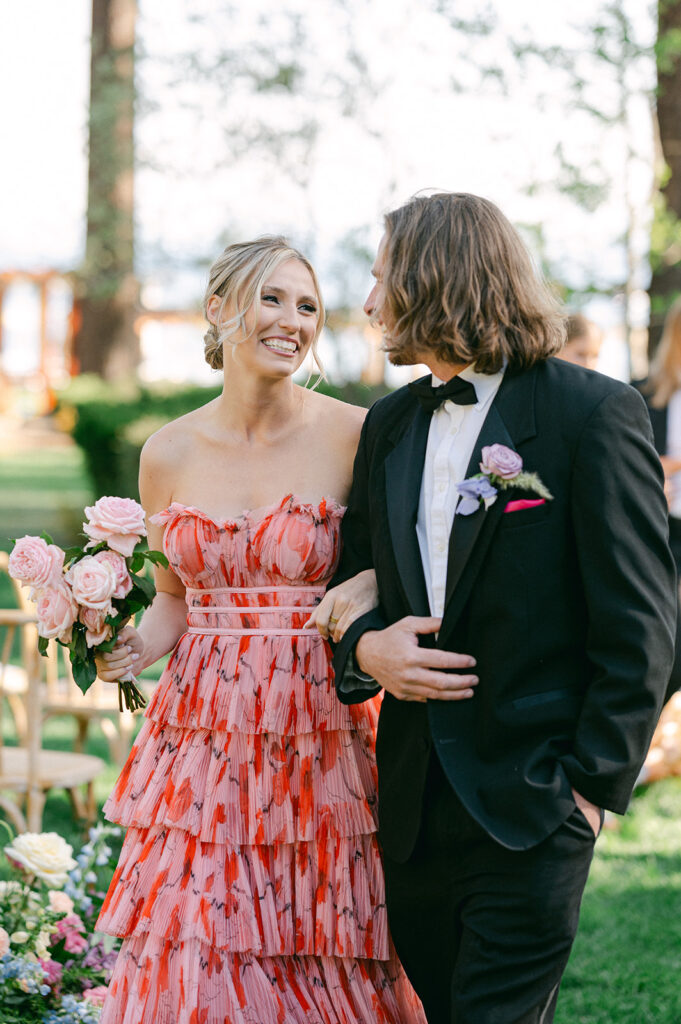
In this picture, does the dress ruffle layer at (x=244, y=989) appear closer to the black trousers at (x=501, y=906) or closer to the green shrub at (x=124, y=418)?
the black trousers at (x=501, y=906)

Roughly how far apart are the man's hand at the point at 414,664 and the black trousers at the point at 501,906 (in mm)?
182

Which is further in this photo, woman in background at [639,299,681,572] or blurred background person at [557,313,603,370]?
blurred background person at [557,313,603,370]

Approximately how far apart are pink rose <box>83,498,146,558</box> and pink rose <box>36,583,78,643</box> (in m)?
0.16

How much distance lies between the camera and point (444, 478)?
2.71 metres

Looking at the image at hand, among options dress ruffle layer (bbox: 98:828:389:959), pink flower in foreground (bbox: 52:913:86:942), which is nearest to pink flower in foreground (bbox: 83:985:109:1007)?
pink flower in foreground (bbox: 52:913:86:942)

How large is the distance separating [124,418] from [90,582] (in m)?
13.3

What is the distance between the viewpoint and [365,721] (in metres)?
3.37

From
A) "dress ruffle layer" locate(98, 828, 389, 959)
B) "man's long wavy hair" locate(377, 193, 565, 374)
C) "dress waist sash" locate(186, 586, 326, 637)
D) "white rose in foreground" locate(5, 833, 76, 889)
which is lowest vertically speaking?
"white rose in foreground" locate(5, 833, 76, 889)

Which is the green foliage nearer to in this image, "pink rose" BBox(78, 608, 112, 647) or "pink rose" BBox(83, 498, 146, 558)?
"pink rose" BBox(83, 498, 146, 558)

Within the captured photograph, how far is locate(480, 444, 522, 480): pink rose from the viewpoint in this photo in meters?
2.47

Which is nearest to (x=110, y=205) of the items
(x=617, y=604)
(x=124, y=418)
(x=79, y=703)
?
(x=124, y=418)

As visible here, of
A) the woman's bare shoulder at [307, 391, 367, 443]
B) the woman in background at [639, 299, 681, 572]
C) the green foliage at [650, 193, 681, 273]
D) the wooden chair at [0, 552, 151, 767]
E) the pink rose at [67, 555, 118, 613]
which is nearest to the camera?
the pink rose at [67, 555, 118, 613]

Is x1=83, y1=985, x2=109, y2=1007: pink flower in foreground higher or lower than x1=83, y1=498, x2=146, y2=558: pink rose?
lower

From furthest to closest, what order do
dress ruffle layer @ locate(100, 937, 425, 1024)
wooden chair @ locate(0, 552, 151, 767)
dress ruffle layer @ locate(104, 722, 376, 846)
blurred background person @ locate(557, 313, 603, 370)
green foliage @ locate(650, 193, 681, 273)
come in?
green foliage @ locate(650, 193, 681, 273) < wooden chair @ locate(0, 552, 151, 767) < blurred background person @ locate(557, 313, 603, 370) < dress ruffle layer @ locate(104, 722, 376, 846) < dress ruffle layer @ locate(100, 937, 425, 1024)
